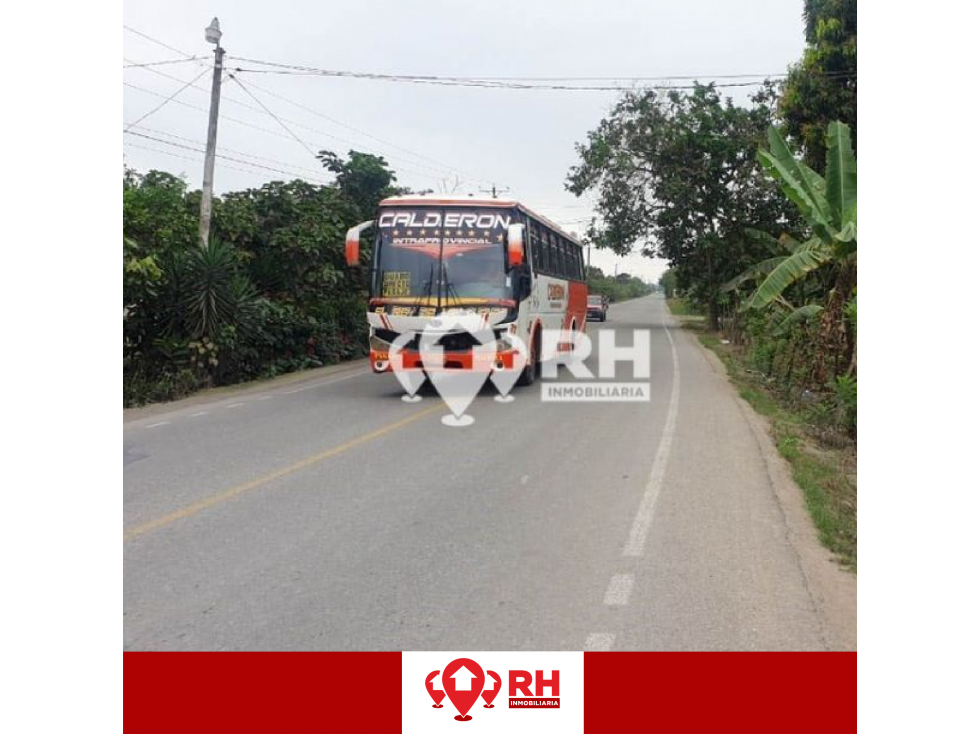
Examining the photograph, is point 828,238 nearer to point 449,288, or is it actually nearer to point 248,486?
point 449,288

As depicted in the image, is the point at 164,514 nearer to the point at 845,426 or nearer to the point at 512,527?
the point at 512,527

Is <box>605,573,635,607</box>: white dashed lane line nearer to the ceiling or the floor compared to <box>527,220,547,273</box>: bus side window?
nearer to the floor

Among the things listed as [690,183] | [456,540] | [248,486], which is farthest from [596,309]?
[456,540]

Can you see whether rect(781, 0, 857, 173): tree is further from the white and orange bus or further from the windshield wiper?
the windshield wiper

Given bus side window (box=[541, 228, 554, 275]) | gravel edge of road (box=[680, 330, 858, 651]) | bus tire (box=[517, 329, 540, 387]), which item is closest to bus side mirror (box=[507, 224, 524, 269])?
bus tire (box=[517, 329, 540, 387])

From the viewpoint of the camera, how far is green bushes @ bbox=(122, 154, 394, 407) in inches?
655

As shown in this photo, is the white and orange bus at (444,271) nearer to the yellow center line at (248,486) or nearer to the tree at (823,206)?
the yellow center line at (248,486)

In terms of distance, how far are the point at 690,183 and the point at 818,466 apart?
30216mm

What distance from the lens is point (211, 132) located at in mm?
18672

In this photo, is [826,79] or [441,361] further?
[826,79]

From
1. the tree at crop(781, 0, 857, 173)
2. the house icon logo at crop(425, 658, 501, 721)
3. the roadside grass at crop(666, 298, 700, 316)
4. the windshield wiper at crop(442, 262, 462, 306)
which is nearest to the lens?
the house icon logo at crop(425, 658, 501, 721)

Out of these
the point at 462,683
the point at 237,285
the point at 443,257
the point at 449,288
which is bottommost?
the point at 462,683

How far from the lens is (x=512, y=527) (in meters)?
6.80

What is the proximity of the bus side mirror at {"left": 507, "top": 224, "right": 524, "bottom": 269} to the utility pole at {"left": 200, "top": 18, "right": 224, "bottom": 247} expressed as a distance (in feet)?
24.3
